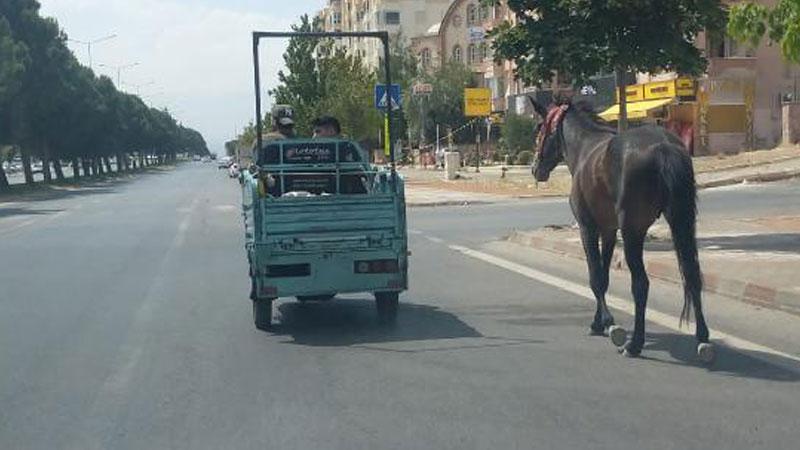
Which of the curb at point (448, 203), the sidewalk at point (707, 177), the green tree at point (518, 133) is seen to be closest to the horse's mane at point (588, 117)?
the curb at point (448, 203)

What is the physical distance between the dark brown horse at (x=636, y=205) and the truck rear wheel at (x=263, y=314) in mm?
3018

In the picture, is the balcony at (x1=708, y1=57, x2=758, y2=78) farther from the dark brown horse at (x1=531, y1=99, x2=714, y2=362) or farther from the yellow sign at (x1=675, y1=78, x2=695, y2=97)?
the dark brown horse at (x1=531, y1=99, x2=714, y2=362)

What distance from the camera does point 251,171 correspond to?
34.9 feet

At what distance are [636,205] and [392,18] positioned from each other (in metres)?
113

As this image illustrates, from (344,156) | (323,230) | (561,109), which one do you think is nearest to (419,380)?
(323,230)

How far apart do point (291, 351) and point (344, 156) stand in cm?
308

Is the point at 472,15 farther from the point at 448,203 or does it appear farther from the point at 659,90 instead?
the point at 448,203

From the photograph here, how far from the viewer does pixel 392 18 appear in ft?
389

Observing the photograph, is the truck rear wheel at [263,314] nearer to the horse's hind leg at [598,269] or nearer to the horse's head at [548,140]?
the horse's head at [548,140]

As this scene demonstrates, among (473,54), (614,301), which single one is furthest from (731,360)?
(473,54)

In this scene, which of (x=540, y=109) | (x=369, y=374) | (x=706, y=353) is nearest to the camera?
(x=706, y=353)

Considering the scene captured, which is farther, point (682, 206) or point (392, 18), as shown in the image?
point (392, 18)

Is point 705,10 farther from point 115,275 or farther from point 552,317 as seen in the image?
point 115,275

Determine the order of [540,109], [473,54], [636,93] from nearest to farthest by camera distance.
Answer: [540,109], [636,93], [473,54]
